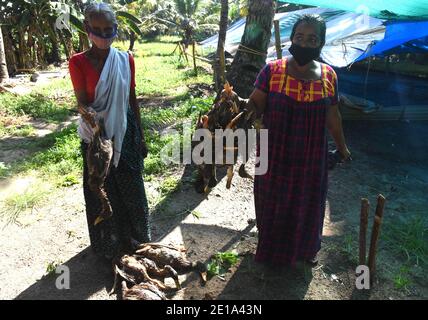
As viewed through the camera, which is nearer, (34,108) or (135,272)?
(135,272)

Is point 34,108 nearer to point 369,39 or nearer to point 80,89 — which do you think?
point 80,89

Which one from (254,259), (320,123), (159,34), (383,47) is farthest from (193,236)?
(159,34)

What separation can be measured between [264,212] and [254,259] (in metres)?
0.55

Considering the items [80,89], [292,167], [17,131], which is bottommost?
[17,131]

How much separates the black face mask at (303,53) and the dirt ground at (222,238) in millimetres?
1587

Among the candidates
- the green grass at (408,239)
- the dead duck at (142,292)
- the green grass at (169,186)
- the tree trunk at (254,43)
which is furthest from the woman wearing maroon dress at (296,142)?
the tree trunk at (254,43)

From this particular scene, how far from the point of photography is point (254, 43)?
4.73 metres

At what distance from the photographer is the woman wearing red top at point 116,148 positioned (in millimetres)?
2295

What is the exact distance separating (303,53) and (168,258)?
1.79 m

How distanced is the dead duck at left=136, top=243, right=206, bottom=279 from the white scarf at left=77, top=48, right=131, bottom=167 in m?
0.84

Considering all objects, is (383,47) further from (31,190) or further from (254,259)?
(31,190)

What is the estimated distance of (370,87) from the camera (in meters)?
7.77

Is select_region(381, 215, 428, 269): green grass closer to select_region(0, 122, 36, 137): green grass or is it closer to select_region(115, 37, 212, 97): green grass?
select_region(0, 122, 36, 137): green grass

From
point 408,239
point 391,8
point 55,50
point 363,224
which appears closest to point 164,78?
point 55,50
